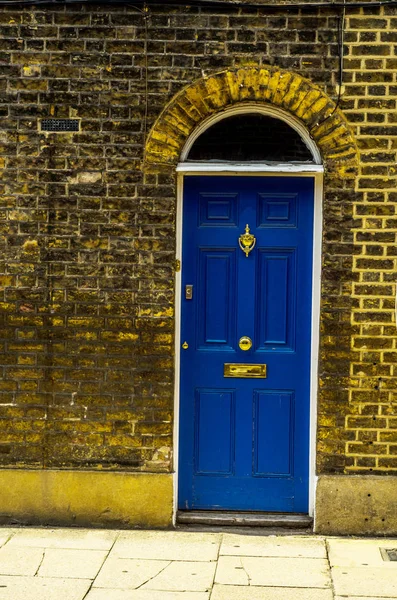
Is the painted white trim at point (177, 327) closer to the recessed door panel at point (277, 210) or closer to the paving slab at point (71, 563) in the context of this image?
the recessed door panel at point (277, 210)

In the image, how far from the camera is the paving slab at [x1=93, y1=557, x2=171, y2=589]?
5.23 m

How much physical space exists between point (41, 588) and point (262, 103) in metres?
3.75

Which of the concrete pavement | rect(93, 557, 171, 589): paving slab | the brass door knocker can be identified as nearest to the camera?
the concrete pavement

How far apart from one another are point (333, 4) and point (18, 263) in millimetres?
3048

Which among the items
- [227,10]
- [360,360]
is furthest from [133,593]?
[227,10]

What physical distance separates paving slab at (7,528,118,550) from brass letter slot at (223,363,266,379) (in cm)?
149

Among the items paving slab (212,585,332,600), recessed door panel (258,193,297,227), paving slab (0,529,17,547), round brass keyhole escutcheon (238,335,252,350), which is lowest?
paving slab (212,585,332,600)

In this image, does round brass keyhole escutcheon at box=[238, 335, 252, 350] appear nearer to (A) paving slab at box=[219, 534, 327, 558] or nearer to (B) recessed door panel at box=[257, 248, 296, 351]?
(B) recessed door panel at box=[257, 248, 296, 351]

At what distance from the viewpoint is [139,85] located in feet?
20.2

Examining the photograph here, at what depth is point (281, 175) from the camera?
6320mm

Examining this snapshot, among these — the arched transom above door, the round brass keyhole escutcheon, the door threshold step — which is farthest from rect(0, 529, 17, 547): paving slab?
the arched transom above door

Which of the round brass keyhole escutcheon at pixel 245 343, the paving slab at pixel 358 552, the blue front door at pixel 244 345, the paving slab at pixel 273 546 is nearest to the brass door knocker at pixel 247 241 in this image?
the blue front door at pixel 244 345

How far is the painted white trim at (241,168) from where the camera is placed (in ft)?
20.4

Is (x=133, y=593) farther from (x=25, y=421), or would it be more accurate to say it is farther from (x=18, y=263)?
(x=18, y=263)
